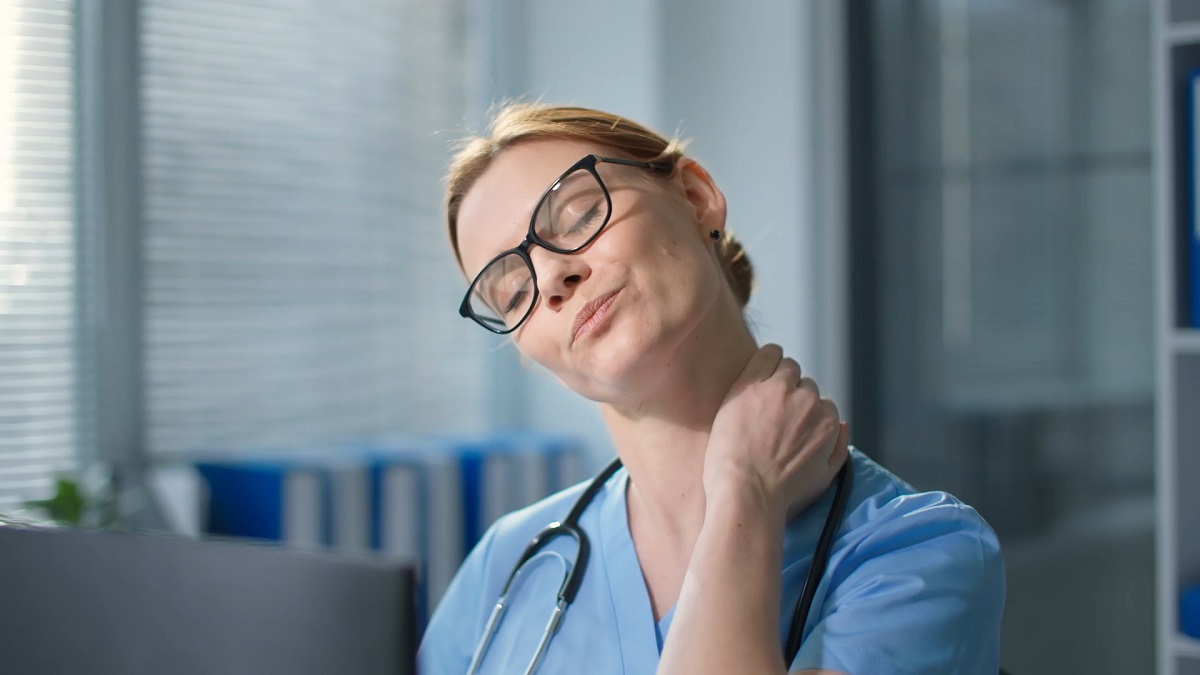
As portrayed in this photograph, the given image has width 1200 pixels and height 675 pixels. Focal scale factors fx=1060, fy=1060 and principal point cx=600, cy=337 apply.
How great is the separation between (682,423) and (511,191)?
0.29m

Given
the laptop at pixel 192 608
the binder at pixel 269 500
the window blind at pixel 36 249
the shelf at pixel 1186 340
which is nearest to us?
the laptop at pixel 192 608

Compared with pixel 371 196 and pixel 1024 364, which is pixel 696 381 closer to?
pixel 1024 364

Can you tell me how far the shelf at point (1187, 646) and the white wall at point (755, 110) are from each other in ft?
3.06

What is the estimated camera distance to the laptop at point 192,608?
496 mm

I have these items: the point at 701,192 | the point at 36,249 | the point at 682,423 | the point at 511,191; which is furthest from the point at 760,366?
the point at 36,249

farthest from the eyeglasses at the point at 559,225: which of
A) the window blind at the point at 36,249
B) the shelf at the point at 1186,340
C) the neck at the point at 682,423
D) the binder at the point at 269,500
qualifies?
the window blind at the point at 36,249

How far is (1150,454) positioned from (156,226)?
6.80 feet

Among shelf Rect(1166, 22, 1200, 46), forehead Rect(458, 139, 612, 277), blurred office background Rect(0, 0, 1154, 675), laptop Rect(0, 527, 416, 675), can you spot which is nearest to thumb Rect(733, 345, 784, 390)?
forehead Rect(458, 139, 612, 277)

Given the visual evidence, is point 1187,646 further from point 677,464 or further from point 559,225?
point 559,225

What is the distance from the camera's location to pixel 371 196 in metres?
2.62

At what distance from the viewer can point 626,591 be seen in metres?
1.08

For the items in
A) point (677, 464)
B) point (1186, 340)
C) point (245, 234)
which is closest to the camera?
point (677, 464)

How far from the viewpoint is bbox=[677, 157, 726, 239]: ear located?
112cm

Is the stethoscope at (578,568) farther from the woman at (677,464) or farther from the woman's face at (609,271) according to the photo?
the woman's face at (609,271)
